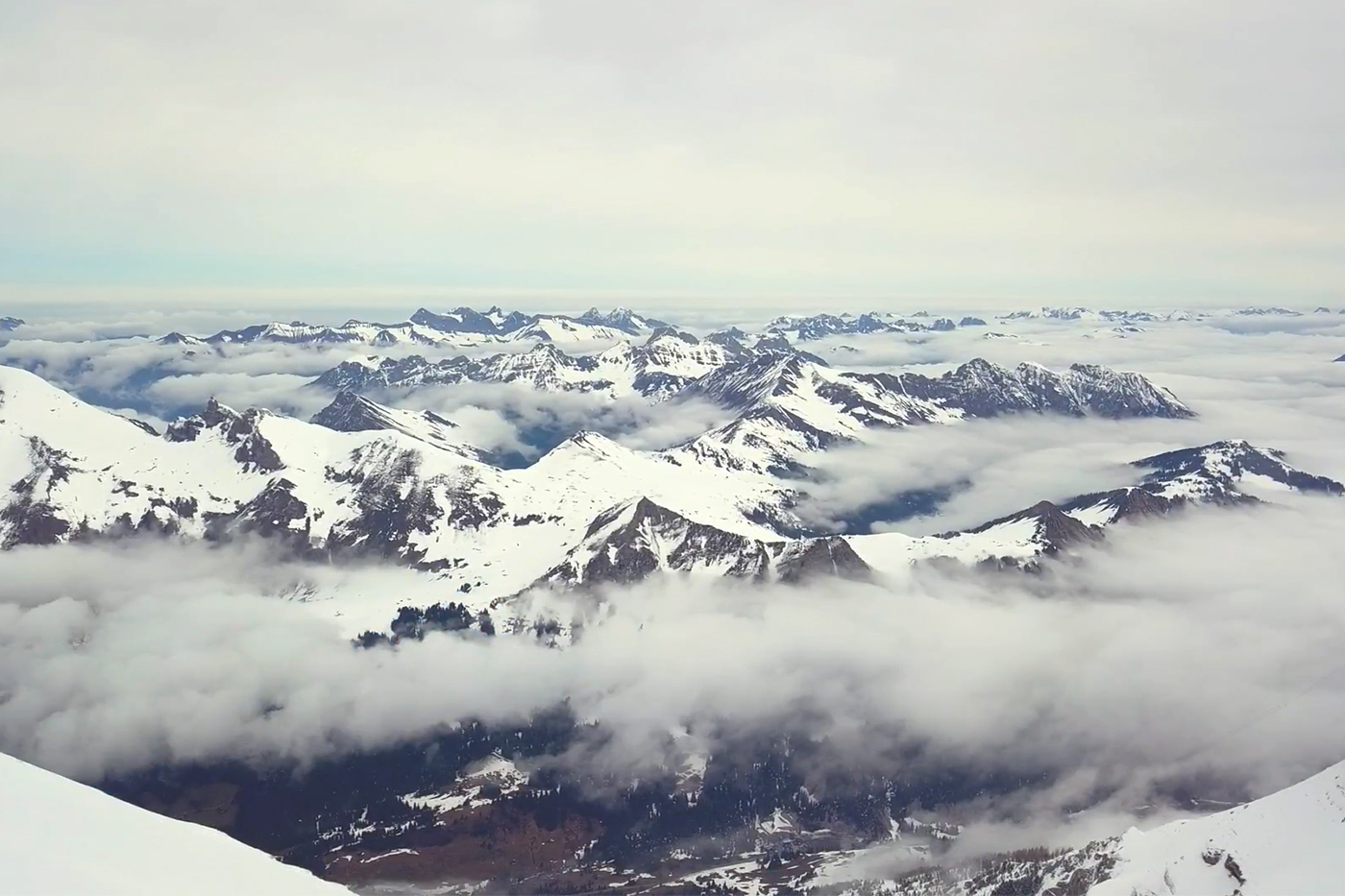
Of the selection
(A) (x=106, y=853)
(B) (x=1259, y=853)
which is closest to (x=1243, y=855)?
(B) (x=1259, y=853)

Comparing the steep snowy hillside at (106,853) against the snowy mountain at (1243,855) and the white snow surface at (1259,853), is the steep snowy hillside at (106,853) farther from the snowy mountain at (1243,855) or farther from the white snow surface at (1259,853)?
the white snow surface at (1259,853)

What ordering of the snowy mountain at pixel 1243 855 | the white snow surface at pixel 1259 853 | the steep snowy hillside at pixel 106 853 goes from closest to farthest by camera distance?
the steep snowy hillside at pixel 106 853
the white snow surface at pixel 1259 853
the snowy mountain at pixel 1243 855

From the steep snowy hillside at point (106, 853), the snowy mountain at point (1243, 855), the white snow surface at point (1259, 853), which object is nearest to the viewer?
the steep snowy hillside at point (106, 853)

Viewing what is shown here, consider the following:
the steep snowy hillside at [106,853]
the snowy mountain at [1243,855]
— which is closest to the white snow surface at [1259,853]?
the snowy mountain at [1243,855]

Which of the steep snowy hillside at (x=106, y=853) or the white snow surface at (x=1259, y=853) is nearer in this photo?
the steep snowy hillside at (x=106, y=853)

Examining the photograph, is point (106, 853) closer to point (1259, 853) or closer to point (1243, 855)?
point (1259, 853)

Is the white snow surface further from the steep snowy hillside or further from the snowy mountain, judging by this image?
the steep snowy hillside

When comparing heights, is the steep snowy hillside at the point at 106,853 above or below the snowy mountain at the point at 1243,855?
above

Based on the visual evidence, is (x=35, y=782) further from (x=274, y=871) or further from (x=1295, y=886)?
(x=1295, y=886)

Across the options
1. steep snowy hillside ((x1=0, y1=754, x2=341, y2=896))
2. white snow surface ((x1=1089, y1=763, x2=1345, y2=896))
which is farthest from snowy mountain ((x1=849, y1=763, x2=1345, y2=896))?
steep snowy hillside ((x1=0, y1=754, x2=341, y2=896))
